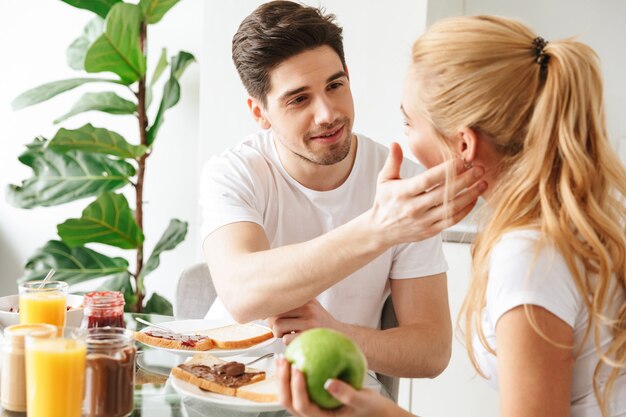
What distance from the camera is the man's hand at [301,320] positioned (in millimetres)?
1658

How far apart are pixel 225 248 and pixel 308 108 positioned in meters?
0.39

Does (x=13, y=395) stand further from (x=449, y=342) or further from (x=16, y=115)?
(x=16, y=115)

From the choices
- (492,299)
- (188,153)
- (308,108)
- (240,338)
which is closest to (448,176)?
(492,299)

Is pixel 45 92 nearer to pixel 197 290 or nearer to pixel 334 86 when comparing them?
pixel 197 290

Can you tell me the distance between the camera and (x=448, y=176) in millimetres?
1311

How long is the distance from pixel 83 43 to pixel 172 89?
1.24 feet

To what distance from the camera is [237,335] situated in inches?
64.6

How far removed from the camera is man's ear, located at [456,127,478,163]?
4.16ft

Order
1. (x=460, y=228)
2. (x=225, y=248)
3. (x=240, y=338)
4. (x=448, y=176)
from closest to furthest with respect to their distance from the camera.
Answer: (x=448, y=176), (x=240, y=338), (x=225, y=248), (x=460, y=228)

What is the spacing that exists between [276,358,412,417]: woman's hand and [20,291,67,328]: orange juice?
613mm

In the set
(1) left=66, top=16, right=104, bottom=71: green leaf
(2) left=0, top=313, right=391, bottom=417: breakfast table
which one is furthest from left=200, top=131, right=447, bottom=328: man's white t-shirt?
(1) left=66, top=16, right=104, bottom=71: green leaf

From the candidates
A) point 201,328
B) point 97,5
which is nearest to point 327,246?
point 201,328

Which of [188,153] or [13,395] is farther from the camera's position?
[188,153]

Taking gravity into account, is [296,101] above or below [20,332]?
above
